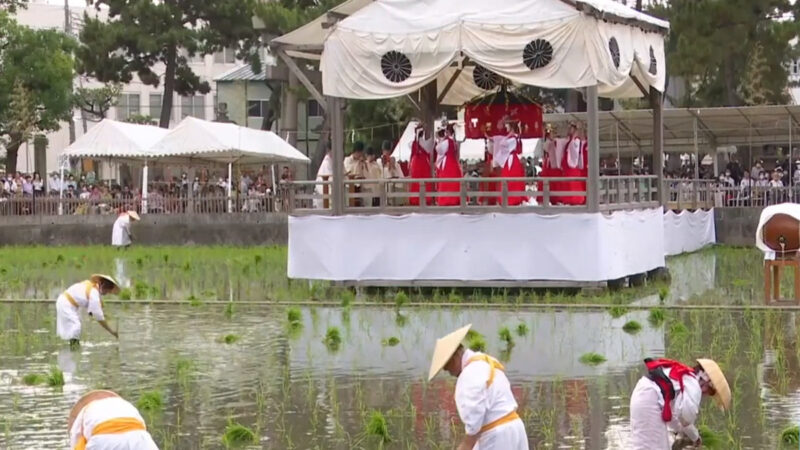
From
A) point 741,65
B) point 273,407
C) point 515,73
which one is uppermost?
point 741,65

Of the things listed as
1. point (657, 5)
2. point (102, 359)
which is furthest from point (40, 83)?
point (102, 359)

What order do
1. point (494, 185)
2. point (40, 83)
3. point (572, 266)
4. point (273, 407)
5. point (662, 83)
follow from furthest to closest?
1. point (40, 83)
2. point (662, 83)
3. point (494, 185)
4. point (572, 266)
5. point (273, 407)

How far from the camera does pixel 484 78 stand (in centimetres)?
2609

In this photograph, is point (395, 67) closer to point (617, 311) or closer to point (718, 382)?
point (617, 311)

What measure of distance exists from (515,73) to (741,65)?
23.0 metres

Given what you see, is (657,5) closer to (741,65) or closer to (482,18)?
(741,65)

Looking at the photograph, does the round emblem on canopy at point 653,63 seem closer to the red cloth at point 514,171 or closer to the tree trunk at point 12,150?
Result: the red cloth at point 514,171

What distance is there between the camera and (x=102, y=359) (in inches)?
617

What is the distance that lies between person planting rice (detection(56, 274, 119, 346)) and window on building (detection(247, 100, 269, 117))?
57304mm

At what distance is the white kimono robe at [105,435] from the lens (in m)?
7.54

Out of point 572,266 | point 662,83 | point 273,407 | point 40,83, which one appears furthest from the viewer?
point 40,83

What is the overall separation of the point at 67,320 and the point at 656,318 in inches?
295

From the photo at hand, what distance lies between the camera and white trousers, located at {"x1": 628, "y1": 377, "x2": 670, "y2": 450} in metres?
9.12

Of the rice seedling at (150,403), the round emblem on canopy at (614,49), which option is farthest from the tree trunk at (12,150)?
the rice seedling at (150,403)
